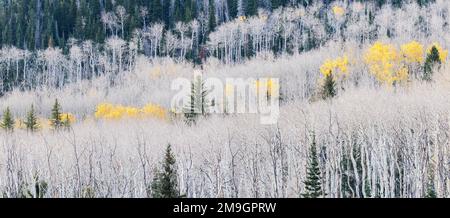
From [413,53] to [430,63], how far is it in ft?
23.6

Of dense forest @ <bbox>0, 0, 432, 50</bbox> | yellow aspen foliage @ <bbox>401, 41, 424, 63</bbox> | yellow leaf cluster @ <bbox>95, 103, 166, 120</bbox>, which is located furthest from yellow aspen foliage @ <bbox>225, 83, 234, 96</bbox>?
dense forest @ <bbox>0, 0, 432, 50</bbox>

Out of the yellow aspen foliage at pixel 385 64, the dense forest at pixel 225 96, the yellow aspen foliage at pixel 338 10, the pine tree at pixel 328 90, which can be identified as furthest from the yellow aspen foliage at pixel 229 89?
the yellow aspen foliage at pixel 338 10

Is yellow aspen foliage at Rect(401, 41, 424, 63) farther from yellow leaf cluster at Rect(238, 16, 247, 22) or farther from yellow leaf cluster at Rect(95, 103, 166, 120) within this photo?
yellow leaf cluster at Rect(238, 16, 247, 22)

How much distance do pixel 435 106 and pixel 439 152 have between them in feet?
18.6

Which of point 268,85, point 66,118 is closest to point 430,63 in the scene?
point 268,85

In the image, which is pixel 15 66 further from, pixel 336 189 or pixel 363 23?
pixel 336 189

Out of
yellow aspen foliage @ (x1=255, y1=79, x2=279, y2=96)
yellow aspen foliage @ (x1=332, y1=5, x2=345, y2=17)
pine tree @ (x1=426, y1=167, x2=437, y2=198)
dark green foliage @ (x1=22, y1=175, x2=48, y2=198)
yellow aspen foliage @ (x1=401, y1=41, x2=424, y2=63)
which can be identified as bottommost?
pine tree @ (x1=426, y1=167, x2=437, y2=198)

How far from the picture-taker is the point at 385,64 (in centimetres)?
5747

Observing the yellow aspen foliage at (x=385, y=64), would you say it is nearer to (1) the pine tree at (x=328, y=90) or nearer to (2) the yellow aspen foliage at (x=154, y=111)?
(1) the pine tree at (x=328, y=90)

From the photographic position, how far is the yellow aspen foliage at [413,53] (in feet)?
190

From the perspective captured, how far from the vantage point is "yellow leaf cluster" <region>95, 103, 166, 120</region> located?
58531 millimetres

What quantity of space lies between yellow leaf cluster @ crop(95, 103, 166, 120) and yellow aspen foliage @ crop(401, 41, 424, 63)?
2441cm

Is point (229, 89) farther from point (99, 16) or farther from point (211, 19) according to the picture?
point (99, 16)

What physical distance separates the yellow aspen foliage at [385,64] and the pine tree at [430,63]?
303 centimetres
